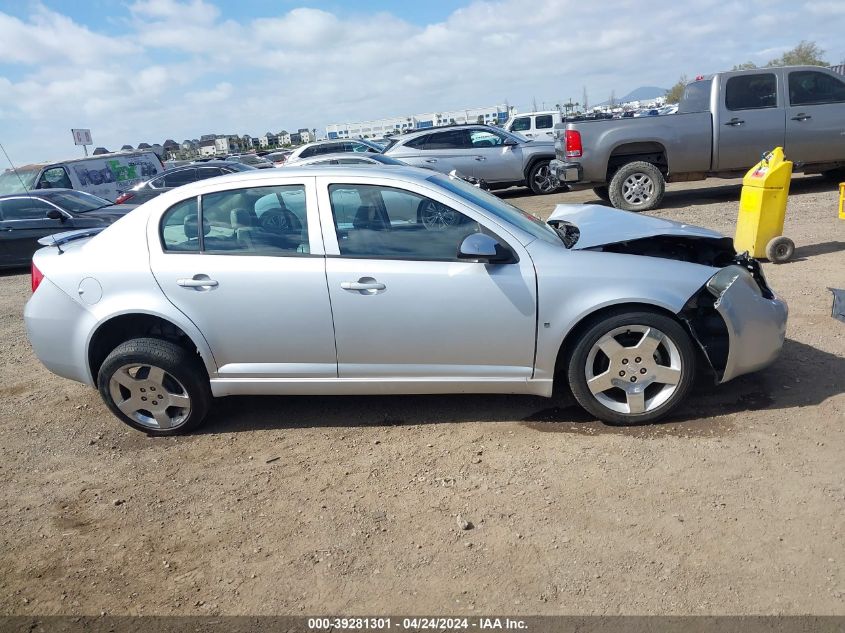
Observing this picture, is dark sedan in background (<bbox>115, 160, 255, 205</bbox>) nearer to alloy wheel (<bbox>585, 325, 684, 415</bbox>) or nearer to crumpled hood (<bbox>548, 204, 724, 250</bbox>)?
crumpled hood (<bbox>548, 204, 724, 250</bbox>)

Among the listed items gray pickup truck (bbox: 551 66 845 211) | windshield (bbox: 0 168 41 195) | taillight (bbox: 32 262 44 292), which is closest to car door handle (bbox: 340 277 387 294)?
taillight (bbox: 32 262 44 292)

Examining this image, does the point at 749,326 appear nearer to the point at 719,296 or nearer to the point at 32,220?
the point at 719,296

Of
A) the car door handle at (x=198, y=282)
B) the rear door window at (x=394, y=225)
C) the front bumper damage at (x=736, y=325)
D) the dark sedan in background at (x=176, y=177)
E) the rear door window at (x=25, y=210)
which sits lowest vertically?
the front bumper damage at (x=736, y=325)

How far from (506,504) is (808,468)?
5.07ft

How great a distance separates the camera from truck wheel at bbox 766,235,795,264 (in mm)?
6898

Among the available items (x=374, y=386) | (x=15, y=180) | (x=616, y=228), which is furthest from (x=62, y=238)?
(x=15, y=180)

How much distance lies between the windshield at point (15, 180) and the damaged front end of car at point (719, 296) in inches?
537

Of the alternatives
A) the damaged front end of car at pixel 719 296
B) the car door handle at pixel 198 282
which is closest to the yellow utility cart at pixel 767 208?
the damaged front end of car at pixel 719 296

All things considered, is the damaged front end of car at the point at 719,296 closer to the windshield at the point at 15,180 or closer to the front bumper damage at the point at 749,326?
the front bumper damage at the point at 749,326

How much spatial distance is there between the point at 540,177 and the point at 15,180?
39.7 feet

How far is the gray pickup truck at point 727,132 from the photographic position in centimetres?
1048

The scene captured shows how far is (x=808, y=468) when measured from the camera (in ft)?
10.9

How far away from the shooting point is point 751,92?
1055cm

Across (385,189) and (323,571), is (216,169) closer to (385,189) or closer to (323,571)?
(385,189)
